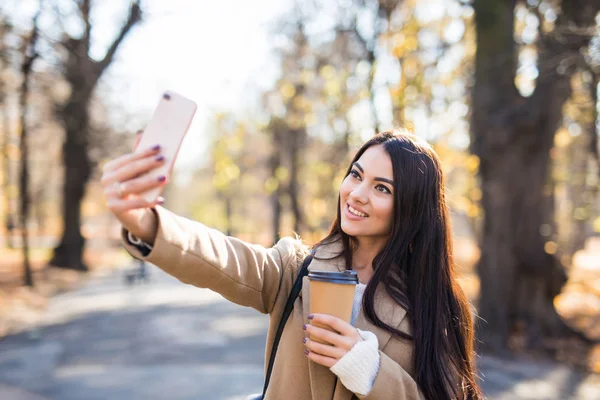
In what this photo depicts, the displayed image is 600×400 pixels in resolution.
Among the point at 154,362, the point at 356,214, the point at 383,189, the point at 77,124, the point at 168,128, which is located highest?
the point at 77,124

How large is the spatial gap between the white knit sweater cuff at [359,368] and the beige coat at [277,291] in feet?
0.13

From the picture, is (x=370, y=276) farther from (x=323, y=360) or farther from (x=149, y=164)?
(x=149, y=164)

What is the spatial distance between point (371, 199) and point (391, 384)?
75 cm

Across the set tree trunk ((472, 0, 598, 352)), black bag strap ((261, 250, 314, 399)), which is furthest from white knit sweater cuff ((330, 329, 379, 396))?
tree trunk ((472, 0, 598, 352))

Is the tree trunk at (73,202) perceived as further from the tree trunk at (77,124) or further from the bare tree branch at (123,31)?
the bare tree branch at (123,31)

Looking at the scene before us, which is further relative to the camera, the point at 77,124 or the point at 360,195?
the point at 77,124

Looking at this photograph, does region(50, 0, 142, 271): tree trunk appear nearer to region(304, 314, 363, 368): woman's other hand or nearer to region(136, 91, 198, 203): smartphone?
region(136, 91, 198, 203): smartphone

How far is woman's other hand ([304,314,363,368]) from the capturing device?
1996 mm

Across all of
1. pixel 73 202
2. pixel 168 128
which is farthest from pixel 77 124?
pixel 168 128

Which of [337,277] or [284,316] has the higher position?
[337,277]

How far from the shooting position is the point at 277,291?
2.46 metres

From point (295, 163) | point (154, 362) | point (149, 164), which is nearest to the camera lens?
point (149, 164)

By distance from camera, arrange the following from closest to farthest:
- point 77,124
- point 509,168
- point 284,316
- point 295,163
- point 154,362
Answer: point 284,316 → point 154,362 → point 509,168 → point 77,124 → point 295,163

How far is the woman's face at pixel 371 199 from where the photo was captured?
243 centimetres
